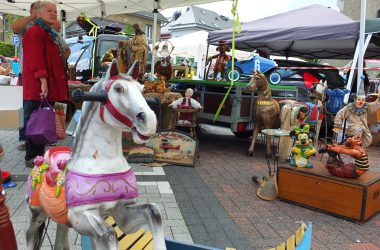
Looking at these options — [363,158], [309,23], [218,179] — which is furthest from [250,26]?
[363,158]

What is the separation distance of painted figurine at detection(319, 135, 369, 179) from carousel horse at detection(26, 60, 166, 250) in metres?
2.63

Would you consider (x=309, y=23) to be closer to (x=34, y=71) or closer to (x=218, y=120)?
(x=218, y=120)

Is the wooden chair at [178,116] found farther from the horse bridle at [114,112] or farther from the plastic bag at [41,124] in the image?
the horse bridle at [114,112]

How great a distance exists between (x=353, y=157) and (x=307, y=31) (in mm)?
5048

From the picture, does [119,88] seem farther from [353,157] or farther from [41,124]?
[353,157]

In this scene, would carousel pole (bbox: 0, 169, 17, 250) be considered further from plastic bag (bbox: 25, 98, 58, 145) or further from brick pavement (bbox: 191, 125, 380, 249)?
brick pavement (bbox: 191, 125, 380, 249)

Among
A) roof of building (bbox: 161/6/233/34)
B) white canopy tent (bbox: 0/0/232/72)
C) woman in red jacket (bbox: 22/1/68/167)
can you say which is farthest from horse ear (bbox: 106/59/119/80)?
roof of building (bbox: 161/6/233/34)

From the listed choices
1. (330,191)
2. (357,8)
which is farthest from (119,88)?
(357,8)

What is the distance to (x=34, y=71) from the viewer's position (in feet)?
12.4

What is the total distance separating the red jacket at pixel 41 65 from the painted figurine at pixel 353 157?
3.07m

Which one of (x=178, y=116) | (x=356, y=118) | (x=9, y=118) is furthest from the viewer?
(x=178, y=116)

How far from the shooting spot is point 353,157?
361cm

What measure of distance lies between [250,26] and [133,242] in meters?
8.07

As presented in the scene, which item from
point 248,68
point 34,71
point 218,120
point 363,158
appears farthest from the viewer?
point 248,68
